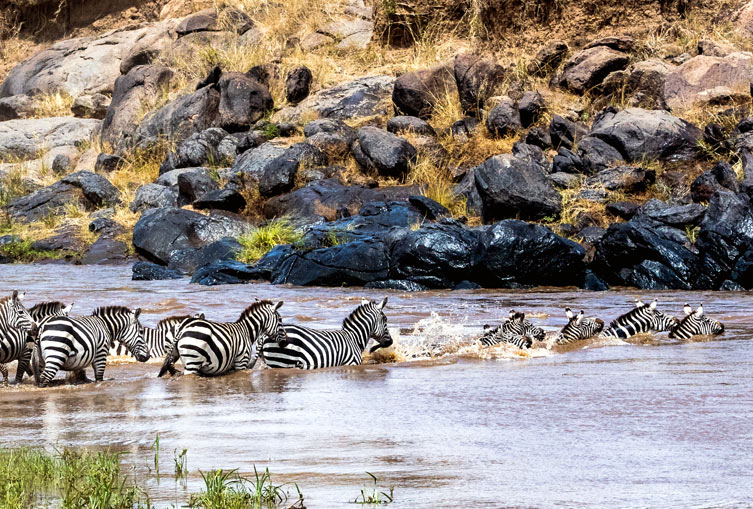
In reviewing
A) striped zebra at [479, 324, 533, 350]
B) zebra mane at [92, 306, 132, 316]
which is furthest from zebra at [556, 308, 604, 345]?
zebra mane at [92, 306, 132, 316]

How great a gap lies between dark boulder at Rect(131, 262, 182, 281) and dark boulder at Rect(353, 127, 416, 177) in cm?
610

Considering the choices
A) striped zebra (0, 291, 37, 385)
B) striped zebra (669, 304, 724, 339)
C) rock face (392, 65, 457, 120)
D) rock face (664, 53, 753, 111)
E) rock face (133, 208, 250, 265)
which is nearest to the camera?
striped zebra (0, 291, 37, 385)

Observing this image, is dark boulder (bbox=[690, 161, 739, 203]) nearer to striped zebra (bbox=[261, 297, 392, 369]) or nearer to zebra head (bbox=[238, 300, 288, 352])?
striped zebra (bbox=[261, 297, 392, 369])

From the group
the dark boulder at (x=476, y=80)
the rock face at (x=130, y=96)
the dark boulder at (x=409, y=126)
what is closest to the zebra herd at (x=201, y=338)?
the dark boulder at (x=409, y=126)

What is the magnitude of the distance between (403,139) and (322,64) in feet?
25.2

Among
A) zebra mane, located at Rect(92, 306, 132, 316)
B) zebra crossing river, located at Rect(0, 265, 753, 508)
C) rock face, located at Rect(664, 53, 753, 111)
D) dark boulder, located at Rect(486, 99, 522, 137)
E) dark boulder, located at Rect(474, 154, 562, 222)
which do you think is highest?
rock face, located at Rect(664, 53, 753, 111)

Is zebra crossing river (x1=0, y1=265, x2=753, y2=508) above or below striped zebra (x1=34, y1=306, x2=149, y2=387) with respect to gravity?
below

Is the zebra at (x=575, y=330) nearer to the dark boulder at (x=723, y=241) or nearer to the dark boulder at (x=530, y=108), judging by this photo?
the dark boulder at (x=723, y=241)

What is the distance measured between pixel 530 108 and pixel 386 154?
375 centimetres

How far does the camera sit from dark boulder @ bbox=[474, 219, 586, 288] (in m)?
17.0

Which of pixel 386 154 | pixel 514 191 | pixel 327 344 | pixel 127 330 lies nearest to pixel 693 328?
pixel 327 344

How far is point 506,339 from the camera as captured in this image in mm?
9680

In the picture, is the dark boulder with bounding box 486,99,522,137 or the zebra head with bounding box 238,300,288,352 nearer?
the zebra head with bounding box 238,300,288,352

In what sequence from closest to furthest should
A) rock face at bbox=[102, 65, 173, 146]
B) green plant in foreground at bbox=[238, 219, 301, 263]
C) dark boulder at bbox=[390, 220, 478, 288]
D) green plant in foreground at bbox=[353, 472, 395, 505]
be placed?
green plant in foreground at bbox=[353, 472, 395, 505]
dark boulder at bbox=[390, 220, 478, 288]
green plant in foreground at bbox=[238, 219, 301, 263]
rock face at bbox=[102, 65, 173, 146]
